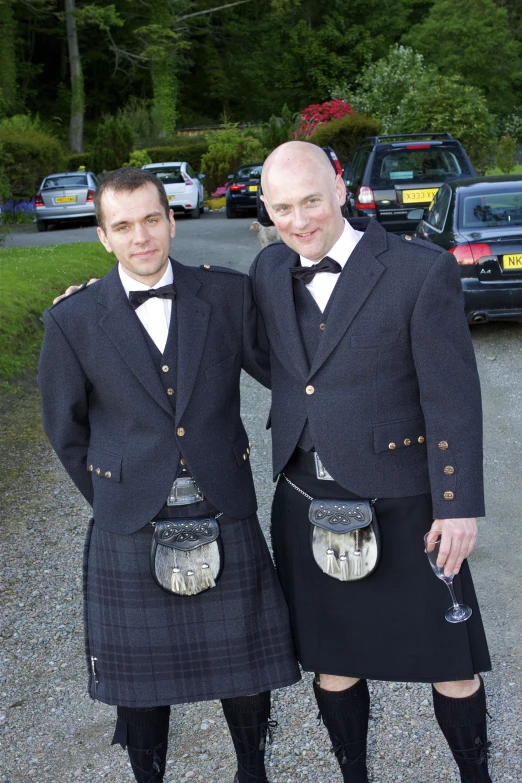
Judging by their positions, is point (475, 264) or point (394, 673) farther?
point (475, 264)

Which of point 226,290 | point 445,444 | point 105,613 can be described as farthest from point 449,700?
point 226,290

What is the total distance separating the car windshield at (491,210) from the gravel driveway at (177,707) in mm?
4079

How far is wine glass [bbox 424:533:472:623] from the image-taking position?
2836mm

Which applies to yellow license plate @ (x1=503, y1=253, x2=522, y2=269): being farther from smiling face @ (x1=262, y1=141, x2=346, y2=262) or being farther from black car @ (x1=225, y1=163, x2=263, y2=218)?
black car @ (x1=225, y1=163, x2=263, y2=218)

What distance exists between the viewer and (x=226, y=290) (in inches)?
122

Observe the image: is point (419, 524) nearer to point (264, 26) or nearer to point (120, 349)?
point (120, 349)

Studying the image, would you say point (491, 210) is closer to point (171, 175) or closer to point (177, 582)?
point (177, 582)

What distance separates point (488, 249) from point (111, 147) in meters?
28.2

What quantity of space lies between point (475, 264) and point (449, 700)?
23.3ft

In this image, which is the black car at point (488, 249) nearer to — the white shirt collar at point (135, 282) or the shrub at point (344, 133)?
the white shirt collar at point (135, 282)

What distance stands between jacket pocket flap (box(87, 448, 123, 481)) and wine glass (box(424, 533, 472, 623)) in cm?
95

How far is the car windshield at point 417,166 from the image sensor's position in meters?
13.9

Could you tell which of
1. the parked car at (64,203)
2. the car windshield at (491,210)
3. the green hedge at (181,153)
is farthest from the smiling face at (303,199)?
the green hedge at (181,153)

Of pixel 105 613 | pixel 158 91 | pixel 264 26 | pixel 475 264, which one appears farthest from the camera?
pixel 264 26
